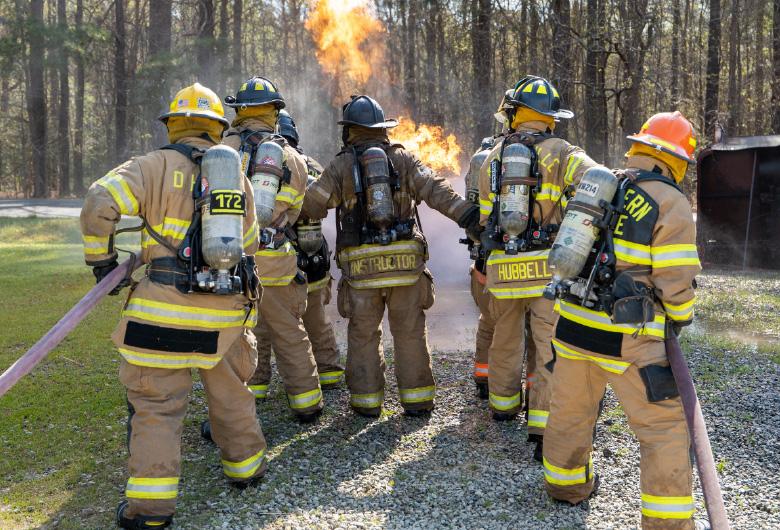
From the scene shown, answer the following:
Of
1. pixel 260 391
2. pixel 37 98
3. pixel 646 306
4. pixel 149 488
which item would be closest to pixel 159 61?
pixel 37 98

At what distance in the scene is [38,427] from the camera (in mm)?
5094

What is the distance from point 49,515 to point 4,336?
4390mm

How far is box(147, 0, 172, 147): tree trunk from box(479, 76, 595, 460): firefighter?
11924 mm

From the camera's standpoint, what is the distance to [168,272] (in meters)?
3.62

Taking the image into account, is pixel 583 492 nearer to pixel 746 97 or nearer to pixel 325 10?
pixel 325 10

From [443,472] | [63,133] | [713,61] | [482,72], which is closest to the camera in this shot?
[443,472]

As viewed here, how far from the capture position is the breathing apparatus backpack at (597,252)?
10.7ft

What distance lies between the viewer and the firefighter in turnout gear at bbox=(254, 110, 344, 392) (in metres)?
5.70

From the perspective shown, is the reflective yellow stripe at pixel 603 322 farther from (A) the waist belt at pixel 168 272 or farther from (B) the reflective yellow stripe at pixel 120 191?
(B) the reflective yellow stripe at pixel 120 191

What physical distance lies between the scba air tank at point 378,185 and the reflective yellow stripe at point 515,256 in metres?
0.86

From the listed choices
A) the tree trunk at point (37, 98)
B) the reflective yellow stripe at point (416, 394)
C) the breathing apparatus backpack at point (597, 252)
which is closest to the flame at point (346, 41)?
the tree trunk at point (37, 98)

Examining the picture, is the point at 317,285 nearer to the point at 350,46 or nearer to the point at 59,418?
the point at 59,418

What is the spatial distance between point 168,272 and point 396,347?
223 cm

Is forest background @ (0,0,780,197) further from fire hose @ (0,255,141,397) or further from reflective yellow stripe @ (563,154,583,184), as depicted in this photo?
fire hose @ (0,255,141,397)
